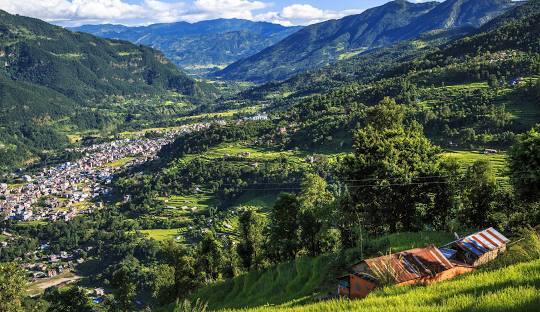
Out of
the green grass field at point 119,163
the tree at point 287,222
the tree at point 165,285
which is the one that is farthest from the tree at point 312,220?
the green grass field at point 119,163

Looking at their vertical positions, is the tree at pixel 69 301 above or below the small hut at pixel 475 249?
below

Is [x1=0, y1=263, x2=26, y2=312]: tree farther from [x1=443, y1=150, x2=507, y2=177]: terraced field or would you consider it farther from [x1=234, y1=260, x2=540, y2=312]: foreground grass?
[x1=443, y1=150, x2=507, y2=177]: terraced field

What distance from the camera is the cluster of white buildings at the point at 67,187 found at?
5012 inches

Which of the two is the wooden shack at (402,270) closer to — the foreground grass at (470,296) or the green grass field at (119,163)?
the foreground grass at (470,296)

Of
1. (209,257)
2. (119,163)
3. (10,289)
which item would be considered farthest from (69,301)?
(119,163)

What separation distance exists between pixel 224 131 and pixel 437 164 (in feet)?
399

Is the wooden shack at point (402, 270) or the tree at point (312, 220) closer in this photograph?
the wooden shack at point (402, 270)

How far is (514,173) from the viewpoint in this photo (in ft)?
77.7

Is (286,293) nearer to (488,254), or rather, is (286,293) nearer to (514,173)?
(488,254)

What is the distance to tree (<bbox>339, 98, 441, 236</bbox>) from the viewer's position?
28.8 meters

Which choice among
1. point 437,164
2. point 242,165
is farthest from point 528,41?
point 437,164

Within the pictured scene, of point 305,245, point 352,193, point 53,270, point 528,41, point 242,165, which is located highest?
point 528,41

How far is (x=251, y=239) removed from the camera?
40531 millimetres

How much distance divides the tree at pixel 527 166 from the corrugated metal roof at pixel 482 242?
782 centimetres
